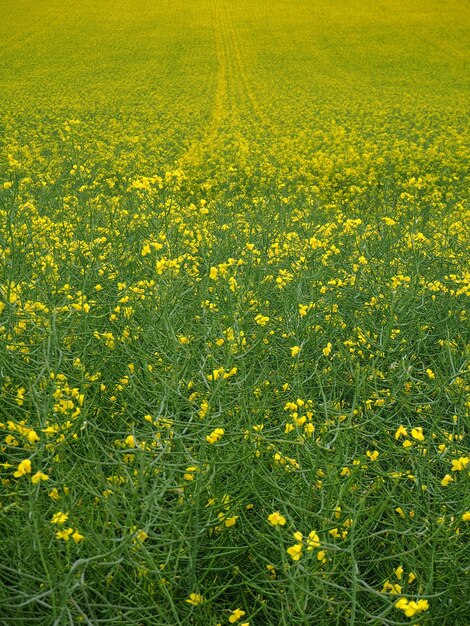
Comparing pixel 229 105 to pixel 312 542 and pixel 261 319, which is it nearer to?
pixel 261 319

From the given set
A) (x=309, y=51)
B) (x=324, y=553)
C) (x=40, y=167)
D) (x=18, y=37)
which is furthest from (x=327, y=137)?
(x=18, y=37)

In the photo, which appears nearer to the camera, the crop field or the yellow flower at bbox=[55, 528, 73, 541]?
the yellow flower at bbox=[55, 528, 73, 541]

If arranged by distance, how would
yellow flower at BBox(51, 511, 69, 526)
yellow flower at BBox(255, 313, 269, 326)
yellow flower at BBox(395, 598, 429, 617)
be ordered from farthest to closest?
yellow flower at BBox(255, 313, 269, 326), yellow flower at BBox(51, 511, 69, 526), yellow flower at BBox(395, 598, 429, 617)

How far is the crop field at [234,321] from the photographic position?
242 centimetres

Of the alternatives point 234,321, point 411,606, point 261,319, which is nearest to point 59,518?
point 411,606

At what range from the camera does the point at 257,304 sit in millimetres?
4215

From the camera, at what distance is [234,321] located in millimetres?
3361

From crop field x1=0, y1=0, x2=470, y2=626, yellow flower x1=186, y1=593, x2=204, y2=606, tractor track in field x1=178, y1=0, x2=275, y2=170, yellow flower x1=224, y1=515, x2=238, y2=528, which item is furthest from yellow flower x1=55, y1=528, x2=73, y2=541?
tractor track in field x1=178, y1=0, x2=275, y2=170

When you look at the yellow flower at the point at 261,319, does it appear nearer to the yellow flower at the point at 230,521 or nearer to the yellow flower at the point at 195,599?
the yellow flower at the point at 230,521

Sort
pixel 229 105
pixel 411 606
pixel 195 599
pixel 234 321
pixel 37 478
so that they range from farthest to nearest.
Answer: pixel 229 105 < pixel 234 321 < pixel 195 599 < pixel 37 478 < pixel 411 606

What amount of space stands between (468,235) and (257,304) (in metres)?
3.25

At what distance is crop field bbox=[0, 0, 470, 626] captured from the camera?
7.93 ft

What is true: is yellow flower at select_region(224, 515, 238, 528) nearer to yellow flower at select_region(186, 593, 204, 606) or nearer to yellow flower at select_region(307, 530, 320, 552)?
yellow flower at select_region(186, 593, 204, 606)

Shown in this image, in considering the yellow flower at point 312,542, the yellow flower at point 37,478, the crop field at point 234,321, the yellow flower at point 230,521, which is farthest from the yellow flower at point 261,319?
the yellow flower at point 37,478
